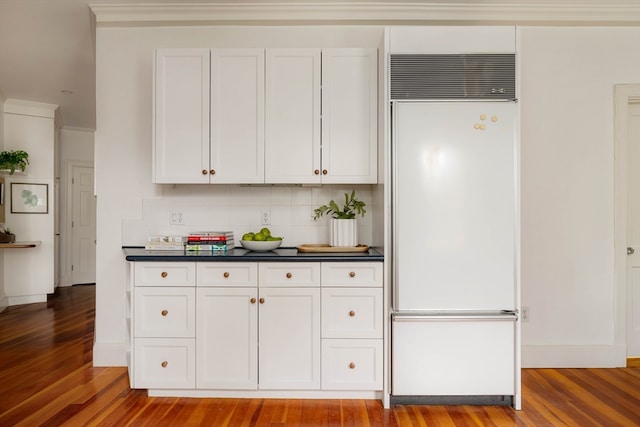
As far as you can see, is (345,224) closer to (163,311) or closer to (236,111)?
(236,111)

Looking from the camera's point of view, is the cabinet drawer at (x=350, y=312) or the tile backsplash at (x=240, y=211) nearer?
the cabinet drawer at (x=350, y=312)

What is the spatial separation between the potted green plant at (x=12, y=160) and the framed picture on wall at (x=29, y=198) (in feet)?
1.42

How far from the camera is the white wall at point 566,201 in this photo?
3148 millimetres

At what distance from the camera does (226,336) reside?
8.33 ft

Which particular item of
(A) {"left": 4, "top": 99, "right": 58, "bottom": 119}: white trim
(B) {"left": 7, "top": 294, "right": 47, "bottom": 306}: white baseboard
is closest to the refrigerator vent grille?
(A) {"left": 4, "top": 99, "right": 58, "bottom": 119}: white trim

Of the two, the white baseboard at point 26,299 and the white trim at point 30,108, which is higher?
the white trim at point 30,108

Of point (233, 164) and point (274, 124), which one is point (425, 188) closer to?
point (274, 124)

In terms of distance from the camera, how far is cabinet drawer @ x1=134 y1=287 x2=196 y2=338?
2549 millimetres

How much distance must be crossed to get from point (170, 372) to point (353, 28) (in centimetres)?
276

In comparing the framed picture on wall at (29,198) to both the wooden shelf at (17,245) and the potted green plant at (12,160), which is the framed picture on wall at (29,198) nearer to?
the potted green plant at (12,160)

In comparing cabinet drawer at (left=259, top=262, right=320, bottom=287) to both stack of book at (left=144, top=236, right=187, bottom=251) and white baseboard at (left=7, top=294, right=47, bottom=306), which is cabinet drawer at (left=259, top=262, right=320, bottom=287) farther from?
white baseboard at (left=7, top=294, right=47, bottom=306)

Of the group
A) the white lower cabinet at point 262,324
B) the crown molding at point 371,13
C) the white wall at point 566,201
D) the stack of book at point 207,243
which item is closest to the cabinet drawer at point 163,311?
the white lower cabinet at point 262,324

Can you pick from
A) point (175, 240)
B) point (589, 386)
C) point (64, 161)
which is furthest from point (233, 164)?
point (64, 161)

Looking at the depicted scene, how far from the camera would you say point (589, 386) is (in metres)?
2.81
